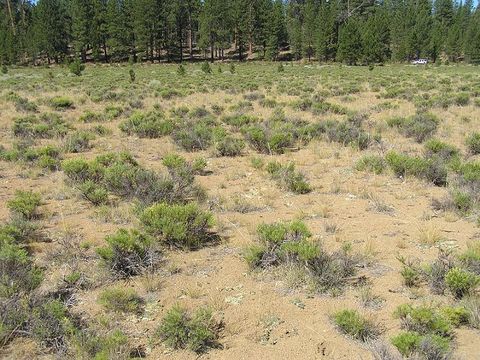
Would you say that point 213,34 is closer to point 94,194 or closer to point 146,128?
point 146,128

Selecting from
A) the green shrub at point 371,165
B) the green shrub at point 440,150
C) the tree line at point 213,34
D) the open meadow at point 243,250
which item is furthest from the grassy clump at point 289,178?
the tree line at point 213,34

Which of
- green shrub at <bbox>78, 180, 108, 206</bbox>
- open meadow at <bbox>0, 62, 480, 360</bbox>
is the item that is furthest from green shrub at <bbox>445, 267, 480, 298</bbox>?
green shrub at <bbox>78, 180, 108, 206</bbox>

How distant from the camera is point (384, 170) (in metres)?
9.68

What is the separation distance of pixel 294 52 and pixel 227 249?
2796 inches

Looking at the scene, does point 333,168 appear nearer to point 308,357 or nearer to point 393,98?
point 308,357

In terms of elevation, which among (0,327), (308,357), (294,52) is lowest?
(308,357)

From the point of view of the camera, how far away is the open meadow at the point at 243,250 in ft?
13.3

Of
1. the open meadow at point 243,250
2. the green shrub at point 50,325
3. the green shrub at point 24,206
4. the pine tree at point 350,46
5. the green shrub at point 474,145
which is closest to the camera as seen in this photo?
the green shrub at point 50,325

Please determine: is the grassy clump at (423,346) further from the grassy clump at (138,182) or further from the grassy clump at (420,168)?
the grassy clump at (420,168)

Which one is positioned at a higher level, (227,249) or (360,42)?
(360,42)

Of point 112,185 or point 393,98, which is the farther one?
point 393,98

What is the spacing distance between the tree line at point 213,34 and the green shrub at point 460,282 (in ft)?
193

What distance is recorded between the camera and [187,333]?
4070 mm

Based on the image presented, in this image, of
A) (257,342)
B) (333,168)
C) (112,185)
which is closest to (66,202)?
(112,185)
